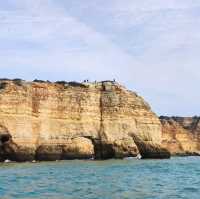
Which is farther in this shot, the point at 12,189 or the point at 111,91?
the point at 111,91

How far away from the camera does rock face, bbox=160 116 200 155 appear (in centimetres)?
11756

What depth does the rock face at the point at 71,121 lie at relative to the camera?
5547cm

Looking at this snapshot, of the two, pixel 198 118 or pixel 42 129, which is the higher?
pixel 198 118

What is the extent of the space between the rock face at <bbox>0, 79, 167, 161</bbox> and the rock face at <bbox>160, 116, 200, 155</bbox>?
4847 centimetres

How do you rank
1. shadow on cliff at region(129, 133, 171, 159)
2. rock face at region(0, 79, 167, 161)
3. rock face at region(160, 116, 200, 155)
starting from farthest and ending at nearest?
rock face at region(160, 116, 200, 155) < shadow on cliff at region(129, 133, 171, 159) < rock face at region(0, 79, 167, 161)

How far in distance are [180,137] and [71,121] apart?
64.1 metres

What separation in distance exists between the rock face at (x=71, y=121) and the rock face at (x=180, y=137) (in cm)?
4847

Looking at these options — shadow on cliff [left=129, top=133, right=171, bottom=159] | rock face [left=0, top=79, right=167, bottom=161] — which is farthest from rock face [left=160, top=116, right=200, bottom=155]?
rock face [left=0, top=79, right=167, bottom=161]

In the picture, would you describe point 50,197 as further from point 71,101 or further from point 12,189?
point 71,101

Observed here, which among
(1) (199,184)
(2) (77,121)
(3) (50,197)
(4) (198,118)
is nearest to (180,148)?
(4) (198,118)

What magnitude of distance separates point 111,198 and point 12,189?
528 centimetres

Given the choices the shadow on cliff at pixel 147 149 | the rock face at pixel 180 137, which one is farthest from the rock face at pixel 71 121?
the rock face at pixel 180 137

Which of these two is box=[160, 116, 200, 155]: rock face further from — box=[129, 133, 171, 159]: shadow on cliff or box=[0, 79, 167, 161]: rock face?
box=[0, 79, 167, 161]: rock face

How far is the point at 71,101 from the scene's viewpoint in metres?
62.1
